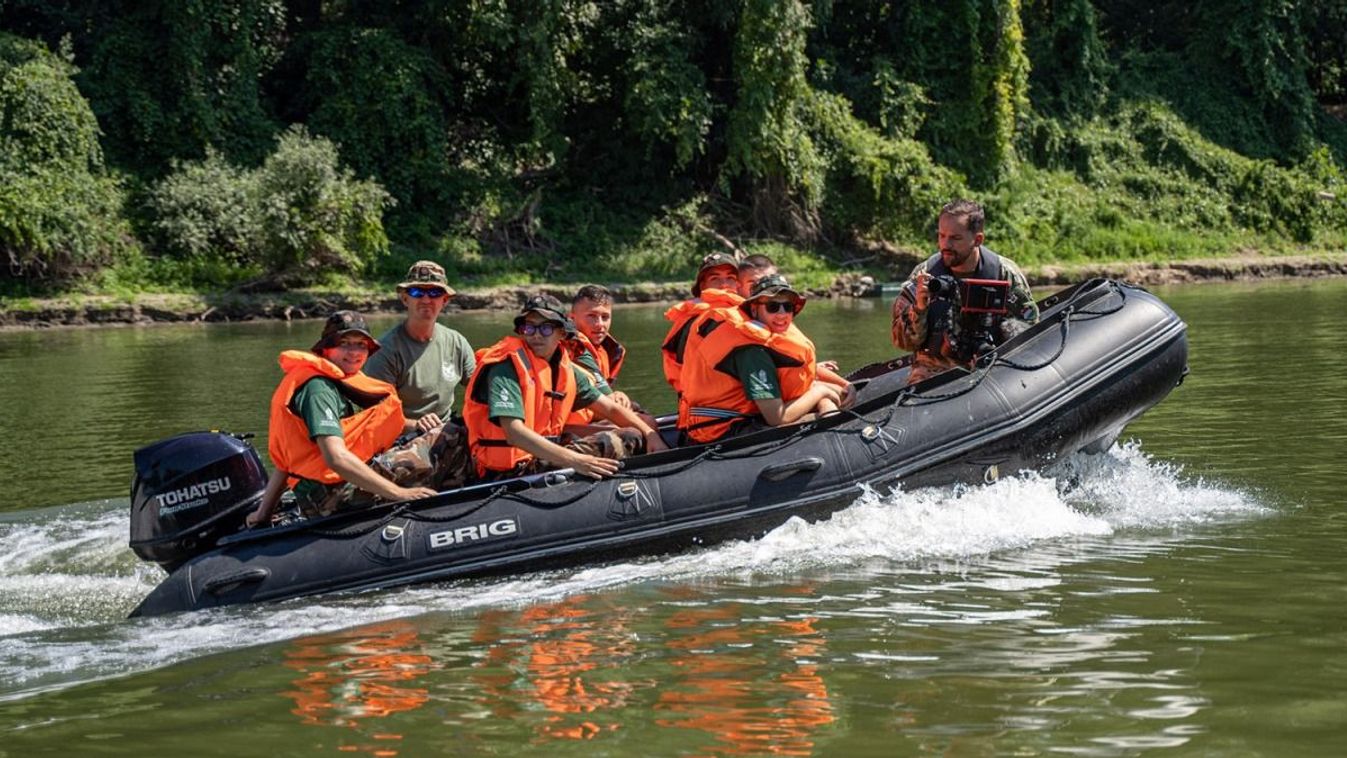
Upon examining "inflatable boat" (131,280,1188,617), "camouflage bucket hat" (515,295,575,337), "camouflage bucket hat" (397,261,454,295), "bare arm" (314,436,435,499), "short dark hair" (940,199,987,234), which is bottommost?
"inflatable boat" (131,280,1188,617)

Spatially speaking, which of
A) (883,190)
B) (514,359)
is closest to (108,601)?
(514,359)

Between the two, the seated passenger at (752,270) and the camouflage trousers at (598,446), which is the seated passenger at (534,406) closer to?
the camouflage trousers at (598,446)

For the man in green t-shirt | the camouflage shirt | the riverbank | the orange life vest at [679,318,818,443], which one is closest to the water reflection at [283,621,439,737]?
the man in green t-shirt

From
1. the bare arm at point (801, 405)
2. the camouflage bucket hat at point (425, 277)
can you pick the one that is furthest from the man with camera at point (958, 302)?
the camouflage bucket hat at point (425, 277)

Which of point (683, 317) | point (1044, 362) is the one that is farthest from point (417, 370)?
point (1044, 362)

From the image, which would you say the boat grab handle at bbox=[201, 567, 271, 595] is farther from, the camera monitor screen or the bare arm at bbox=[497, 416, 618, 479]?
the camera monitor screen

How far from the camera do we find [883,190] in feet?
84.7

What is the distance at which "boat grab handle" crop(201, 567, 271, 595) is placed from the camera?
6410mm

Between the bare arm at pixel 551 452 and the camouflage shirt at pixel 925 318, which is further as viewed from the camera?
the camouflage shirt at pixel 925 318

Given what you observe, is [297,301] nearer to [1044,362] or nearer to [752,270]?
[752,270]

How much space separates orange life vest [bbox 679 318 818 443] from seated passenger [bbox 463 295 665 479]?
0.31 meters

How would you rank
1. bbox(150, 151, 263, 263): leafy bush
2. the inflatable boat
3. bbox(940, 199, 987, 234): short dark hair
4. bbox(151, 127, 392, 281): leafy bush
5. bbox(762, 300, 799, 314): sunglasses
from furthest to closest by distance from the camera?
bbox(150, 151, 263, 263): leafy bush
bbox(151, 127, 392, 281): leafy bush
bbox(940, 199, 987, 234): short dark hair
bbox(762, 300, 799, 314): sunglasses
the inflatable boat

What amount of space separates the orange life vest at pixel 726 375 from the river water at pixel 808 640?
2.02 feet

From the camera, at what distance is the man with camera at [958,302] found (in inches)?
302
